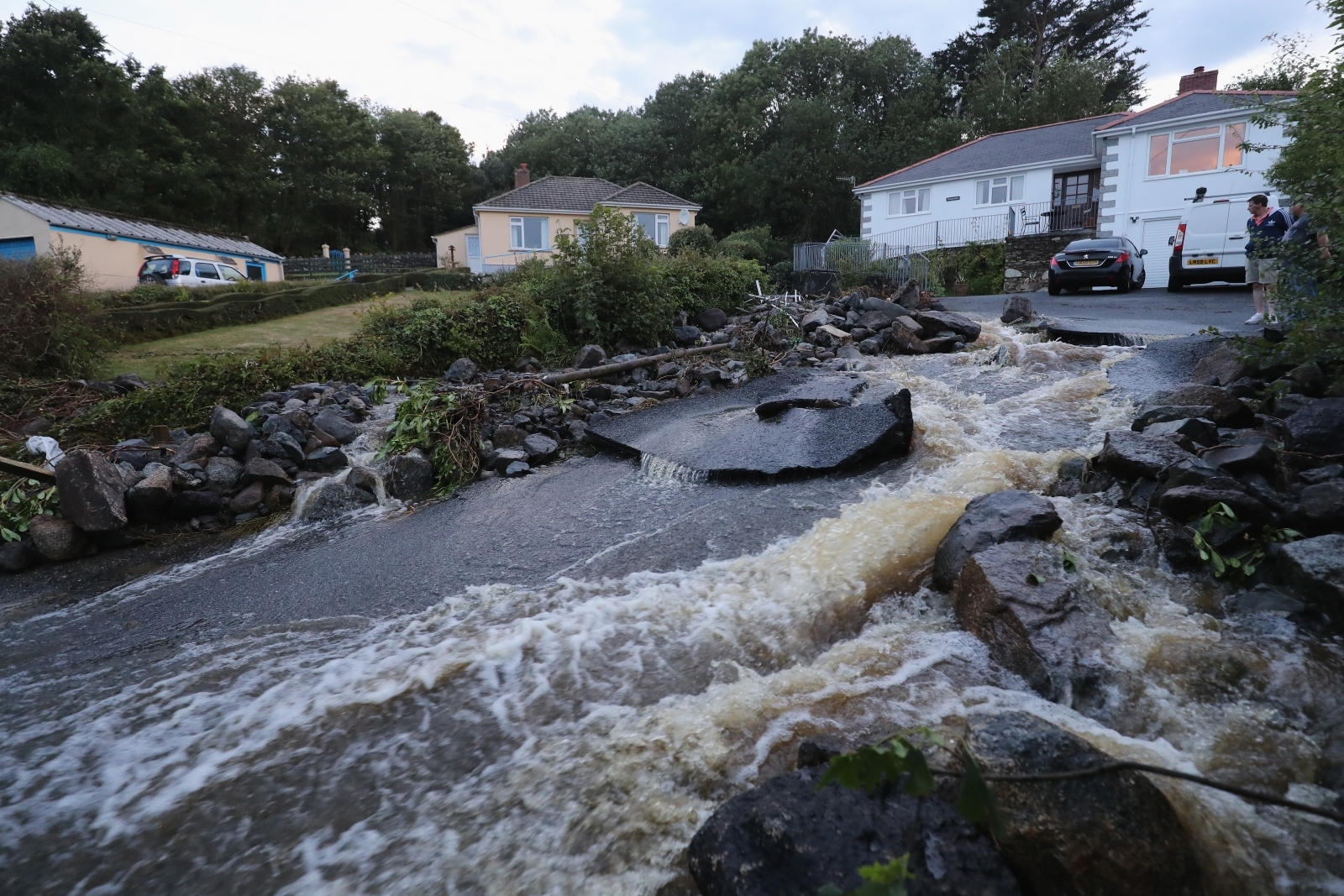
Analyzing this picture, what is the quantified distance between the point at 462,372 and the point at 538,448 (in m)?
3.14

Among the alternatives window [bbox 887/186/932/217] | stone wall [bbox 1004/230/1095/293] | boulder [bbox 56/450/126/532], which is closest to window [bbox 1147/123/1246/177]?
stone wall [bbox 1004/230/1095/293]

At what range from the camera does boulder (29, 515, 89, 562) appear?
6.65 m

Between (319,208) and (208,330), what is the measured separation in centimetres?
3757

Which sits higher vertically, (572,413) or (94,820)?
(572,413)

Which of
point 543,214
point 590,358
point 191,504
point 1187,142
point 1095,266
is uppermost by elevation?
point 1187,142

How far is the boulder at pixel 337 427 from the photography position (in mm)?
8705

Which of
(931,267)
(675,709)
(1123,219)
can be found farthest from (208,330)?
(1123,219)

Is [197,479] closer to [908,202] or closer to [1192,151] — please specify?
[1192,151]

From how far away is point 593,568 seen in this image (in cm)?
539

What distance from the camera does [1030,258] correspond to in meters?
25.8

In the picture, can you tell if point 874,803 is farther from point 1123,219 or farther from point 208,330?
point 1123,219

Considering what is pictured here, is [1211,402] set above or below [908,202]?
below

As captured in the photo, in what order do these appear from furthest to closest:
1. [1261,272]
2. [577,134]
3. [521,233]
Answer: [577,134] < [521,233] < [1261,272]

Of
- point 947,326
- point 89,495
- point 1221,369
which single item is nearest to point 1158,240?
point 947,326
